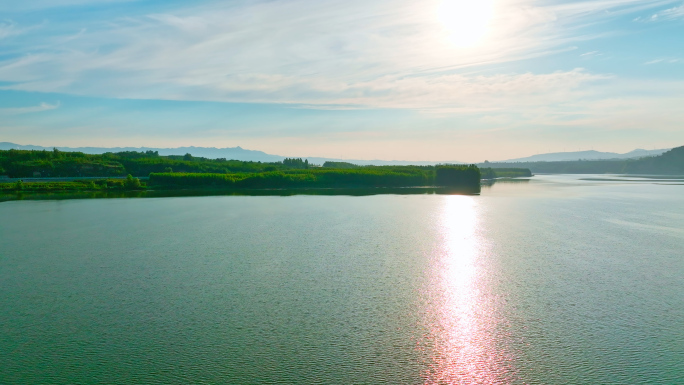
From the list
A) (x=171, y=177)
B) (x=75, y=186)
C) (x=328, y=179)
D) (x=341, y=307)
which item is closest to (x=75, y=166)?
(x=171, y=177)

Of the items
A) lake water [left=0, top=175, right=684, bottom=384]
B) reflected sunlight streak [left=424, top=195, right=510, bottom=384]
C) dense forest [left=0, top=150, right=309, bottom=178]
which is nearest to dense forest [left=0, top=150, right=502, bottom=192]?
dense forest [left=0, top=150, right=309, bottom=178]

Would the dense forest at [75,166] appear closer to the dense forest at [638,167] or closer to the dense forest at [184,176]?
the dense forest at [184,176]

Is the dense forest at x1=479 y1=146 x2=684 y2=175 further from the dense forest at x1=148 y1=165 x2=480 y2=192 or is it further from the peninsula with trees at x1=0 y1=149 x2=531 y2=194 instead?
the peninsula with trees at x1=0 y1=149 x2=531 y2=194

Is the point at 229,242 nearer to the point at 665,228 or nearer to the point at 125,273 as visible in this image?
the point at 125,273

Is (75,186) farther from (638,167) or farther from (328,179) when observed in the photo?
(638,167)

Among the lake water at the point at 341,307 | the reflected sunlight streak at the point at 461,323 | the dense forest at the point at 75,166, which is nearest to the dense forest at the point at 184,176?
the dense forest at the point at 75,166

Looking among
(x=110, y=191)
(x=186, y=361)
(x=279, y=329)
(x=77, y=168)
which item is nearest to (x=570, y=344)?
(x=279, y=329)
